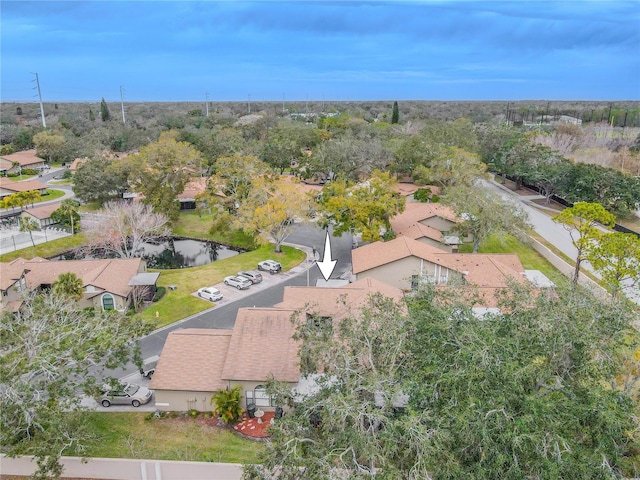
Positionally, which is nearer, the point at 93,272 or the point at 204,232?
the point at 93,272

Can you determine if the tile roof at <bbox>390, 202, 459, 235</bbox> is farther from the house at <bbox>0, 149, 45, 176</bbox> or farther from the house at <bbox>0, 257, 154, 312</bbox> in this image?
the house at <bbox>0, 149, 45, 176</bbox>

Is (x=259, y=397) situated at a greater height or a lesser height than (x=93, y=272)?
lesser

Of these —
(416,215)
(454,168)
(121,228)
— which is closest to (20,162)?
(121,228)

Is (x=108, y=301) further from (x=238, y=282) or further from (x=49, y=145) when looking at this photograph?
(x=49, y=145)

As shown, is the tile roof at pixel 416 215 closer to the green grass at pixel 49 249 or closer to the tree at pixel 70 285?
the tree at pixel 70 285

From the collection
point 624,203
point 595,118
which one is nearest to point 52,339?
point 624,203

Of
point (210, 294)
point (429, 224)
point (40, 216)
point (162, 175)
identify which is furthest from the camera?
point (162, 175)

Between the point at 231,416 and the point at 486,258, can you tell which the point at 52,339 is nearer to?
the point at 231,416
